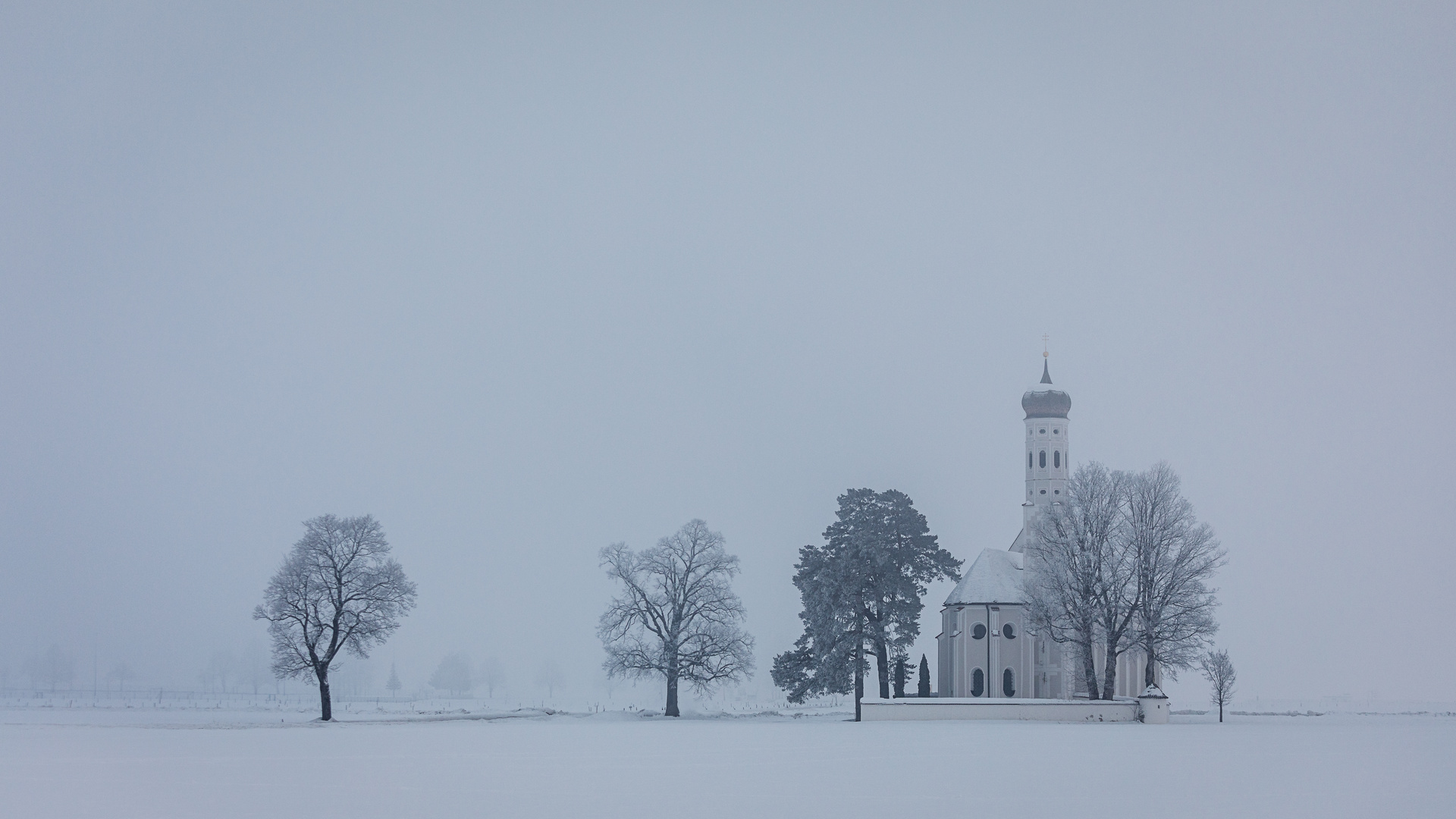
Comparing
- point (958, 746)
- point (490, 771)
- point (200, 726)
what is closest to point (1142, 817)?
point (490, 771)

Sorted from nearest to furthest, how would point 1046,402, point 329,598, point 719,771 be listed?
point 719,771 < point 329,598 < point 1046,402

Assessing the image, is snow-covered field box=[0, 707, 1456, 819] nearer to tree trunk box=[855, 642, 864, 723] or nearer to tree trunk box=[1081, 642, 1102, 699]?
tree trunk box=[855, 642, 864, 723]

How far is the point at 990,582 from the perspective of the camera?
266 ft

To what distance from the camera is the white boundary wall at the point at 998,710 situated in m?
64.1

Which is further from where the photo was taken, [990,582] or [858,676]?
[990,582]

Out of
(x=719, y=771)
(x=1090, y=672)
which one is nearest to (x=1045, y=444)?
(x=1090, y=672)

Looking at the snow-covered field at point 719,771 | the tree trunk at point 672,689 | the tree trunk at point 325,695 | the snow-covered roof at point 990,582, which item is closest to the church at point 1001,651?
the snow-covered roof at point 990,582

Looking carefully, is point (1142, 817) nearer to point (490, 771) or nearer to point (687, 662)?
point (490, 771)

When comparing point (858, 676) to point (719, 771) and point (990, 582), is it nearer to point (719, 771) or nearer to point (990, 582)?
point (990, 582)

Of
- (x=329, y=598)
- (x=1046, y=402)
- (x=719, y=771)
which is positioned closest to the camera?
(x=719, y=771)

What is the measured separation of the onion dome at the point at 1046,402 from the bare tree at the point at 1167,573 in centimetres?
1953

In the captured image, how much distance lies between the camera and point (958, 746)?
41656 mm

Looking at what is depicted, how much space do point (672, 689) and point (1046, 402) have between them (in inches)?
1314

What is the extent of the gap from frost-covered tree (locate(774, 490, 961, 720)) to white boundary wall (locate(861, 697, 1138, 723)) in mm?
3907
